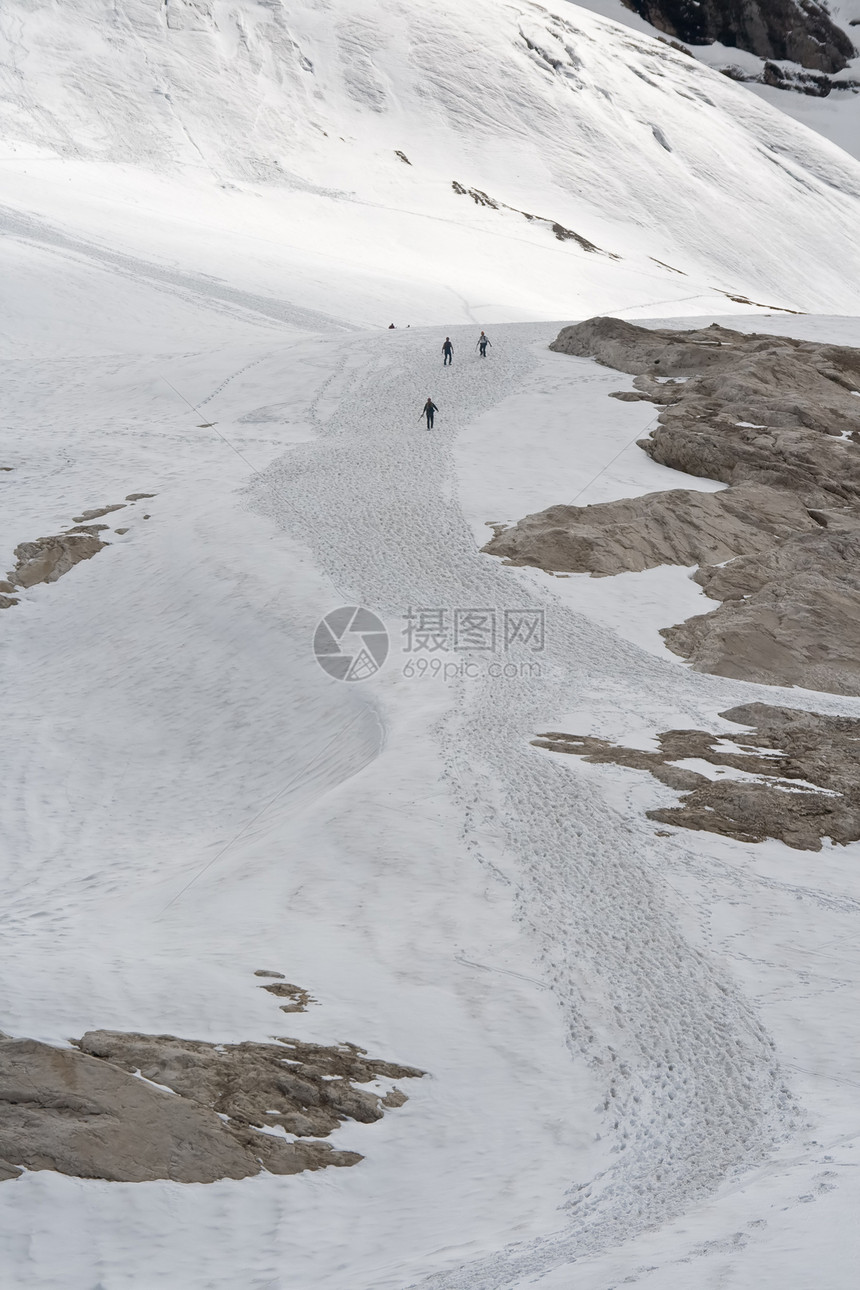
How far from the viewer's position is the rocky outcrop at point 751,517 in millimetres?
20656

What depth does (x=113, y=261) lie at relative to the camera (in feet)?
168

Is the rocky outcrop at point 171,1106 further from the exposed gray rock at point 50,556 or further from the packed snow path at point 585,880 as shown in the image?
the exposed gray rock at point 50,556

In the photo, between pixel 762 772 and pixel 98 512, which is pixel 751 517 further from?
pixel 98 512

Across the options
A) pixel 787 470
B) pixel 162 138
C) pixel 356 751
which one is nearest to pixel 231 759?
pixel 356 751

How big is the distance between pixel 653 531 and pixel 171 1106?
62.4 feet

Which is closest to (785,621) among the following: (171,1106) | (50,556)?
(171,1106)

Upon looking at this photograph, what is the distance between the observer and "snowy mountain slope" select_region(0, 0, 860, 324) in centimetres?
6044

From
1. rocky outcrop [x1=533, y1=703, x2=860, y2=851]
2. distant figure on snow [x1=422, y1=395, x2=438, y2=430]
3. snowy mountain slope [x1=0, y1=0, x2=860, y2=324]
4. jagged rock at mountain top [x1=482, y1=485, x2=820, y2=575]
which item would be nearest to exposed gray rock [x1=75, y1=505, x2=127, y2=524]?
distant figure on snow [x1=422, y1=395, x2=438, y2=430]

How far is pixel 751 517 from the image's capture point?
2588 cm

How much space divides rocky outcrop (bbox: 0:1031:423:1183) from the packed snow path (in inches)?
83.5

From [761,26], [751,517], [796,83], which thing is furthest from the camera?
[796,83]

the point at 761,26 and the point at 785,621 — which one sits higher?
the point at 761,26

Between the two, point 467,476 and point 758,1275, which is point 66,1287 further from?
point 467,476

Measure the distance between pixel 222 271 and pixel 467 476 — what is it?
31.5 m
